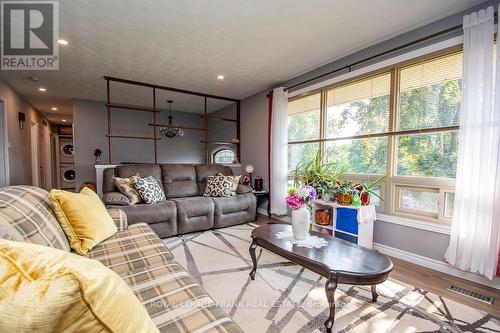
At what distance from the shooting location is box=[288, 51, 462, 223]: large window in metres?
2.32

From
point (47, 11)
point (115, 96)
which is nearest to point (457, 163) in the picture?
point (47, 11)

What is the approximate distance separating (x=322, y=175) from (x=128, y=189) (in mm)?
2652

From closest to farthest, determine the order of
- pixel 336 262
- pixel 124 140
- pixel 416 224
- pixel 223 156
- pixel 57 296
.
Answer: pixel 57 296 → pixel 336 262 → pixel 416 224 → pixel 124 140 → pixel 223 156

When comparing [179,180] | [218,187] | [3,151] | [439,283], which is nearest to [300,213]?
[439,283]

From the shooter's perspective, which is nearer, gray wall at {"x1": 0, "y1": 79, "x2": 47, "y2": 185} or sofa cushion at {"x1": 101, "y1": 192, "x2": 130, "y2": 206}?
sofa cushion at {"x1": 101, "y1": 192, "x2": 130, "y2": 206}

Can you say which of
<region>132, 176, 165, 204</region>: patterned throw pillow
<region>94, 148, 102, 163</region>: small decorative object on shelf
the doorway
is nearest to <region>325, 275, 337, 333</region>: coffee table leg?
<region>132, 176, 165, 204</region>: patterned throw pillow

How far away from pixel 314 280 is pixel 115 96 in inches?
211

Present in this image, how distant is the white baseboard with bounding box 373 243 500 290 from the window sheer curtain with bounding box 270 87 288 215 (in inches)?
66.6

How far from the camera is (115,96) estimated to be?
5.10 m

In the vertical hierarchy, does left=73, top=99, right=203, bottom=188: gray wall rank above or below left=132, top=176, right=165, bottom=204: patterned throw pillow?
above

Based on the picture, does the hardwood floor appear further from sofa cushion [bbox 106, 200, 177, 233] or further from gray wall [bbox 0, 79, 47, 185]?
gray wall [bbox 0, 79, 47, 185]

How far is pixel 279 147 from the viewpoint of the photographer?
409 cm

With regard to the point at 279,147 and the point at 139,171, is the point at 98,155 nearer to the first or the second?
the point at 139,171

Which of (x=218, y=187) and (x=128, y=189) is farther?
(x=218, y=187)
